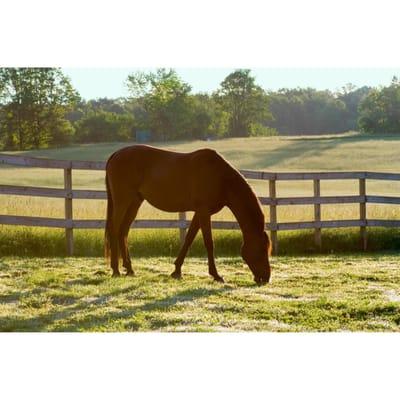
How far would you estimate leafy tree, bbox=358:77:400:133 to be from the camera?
8789mm

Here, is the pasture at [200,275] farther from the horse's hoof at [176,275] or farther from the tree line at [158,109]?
the tree line at [158,109]

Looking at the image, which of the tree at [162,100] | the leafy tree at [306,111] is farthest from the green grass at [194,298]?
the leafy tree at [306,111]

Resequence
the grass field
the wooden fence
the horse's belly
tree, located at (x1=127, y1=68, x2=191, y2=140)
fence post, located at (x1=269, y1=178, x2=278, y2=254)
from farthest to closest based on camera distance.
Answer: fence post, located at (x1=269, y1=178, x2=278, y2=254) < the grass field < the wooden fence < tree, located at (x1=127, y1=68, x2=191, y2=140) < the horse's belly

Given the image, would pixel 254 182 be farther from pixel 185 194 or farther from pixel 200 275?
pixel 185 194

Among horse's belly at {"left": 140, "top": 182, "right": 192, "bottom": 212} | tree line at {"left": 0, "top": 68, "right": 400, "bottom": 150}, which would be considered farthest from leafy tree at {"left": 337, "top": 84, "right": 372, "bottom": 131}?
horse's belly at {"left": 140, "top": 182, "right": 192, "bottom": 212}

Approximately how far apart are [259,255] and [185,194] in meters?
0.95

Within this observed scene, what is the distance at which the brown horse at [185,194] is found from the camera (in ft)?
22.6

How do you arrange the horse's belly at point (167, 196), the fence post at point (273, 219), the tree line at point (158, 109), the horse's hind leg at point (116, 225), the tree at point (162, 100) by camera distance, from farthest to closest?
1. the fence post at point (273, 219)
2. the tree line at point (158, 109)
3. the tree at point (162, 100)
4. the horse's hind leg at point (116, 225)
5. the horse's belly at point (167, 196)

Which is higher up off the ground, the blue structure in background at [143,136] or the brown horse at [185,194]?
the blue structure in background at [143,136]

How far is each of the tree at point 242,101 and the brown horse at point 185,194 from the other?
1.16 meters

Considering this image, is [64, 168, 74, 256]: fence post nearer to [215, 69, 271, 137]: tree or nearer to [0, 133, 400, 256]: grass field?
[0, 133, 400, 256]: grass field

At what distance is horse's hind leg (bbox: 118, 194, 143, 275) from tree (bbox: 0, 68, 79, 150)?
58.4 inches

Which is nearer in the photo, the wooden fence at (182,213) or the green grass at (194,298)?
the green grass at (194,298)

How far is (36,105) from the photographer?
8195 mm
